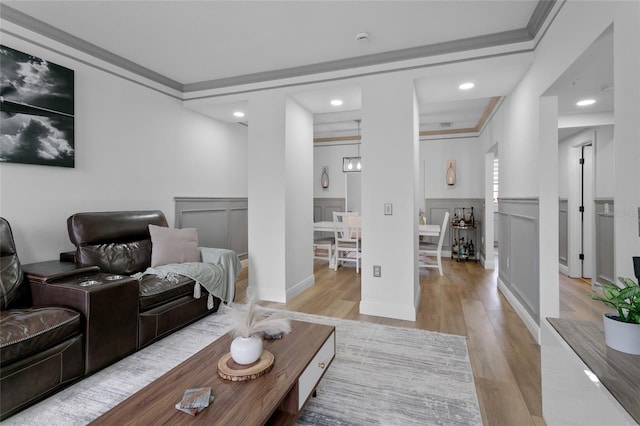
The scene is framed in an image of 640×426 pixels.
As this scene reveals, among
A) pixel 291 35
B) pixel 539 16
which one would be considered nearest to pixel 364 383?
pixel 291 35

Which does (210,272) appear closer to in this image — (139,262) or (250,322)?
(139,262)

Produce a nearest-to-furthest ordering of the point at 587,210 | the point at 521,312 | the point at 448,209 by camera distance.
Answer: the point at 521,312
the point at 587,210
the point at 448,209

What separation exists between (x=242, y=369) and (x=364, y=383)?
0.93 m

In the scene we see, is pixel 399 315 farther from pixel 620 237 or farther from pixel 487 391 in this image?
pixel 620 237

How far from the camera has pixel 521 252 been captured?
3.10 meters

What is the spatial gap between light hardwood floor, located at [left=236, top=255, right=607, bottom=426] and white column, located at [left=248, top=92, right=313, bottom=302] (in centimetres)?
30

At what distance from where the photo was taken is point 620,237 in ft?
4.78

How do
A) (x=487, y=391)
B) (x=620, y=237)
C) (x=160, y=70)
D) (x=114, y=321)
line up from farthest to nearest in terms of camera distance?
1. (x=160, y=70)
2. (x=114, y=321)
3. (x=487, y=391)
4. (x=620, y=237)

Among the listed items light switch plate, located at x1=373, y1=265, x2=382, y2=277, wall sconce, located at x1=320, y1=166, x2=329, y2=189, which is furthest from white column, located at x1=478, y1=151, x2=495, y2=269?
wall sconce, located at x1=320, y1=166, x2=329, y2=189

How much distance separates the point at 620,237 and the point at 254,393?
1853mm

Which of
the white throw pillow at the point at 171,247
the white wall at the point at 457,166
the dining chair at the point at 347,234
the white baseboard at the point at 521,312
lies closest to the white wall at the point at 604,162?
the white baseboard at the point at 521,312

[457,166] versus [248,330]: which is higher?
[457,166]

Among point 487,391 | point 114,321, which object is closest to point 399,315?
point 487,391

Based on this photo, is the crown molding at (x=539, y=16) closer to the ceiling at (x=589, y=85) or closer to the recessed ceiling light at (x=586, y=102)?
the ceiling at (x=589, y=85)
